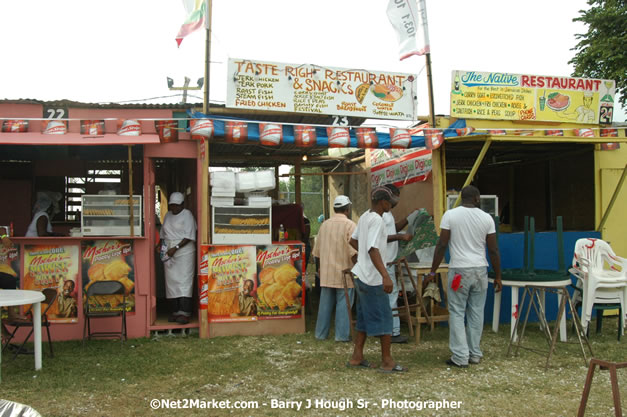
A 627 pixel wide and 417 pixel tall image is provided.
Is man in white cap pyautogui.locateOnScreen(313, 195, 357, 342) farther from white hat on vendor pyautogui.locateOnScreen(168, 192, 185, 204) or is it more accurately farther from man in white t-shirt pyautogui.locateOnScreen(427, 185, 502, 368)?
white hat on vendor pyautogui.locateOnScreen(168, 192, 185, 204)

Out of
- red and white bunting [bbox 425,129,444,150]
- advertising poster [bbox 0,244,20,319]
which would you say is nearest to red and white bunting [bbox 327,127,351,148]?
red and white bunting [bbox 425,129,444,150]

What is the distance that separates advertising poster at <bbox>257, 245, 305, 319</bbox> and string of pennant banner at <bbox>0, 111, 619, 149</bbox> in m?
1.41

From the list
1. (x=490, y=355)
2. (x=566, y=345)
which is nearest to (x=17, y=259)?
(x=490, y=355)

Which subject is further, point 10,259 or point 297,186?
point 297,186

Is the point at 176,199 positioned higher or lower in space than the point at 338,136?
lower

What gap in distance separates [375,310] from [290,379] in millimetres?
1039

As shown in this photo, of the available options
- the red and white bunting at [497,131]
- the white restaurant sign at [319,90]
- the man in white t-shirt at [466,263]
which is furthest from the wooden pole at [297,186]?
the man in white t-shirt at [466,263]

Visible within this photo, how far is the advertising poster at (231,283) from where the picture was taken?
7.02 m

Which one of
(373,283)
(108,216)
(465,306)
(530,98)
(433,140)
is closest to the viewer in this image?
(373,283)

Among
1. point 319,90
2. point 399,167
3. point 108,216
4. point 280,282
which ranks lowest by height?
point 280,282

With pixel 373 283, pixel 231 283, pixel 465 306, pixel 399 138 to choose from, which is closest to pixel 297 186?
pixel 399 138

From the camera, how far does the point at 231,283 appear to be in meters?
7.08

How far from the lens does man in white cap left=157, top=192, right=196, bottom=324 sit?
7.44 metres

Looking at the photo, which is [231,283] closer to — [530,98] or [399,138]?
[399,138]
